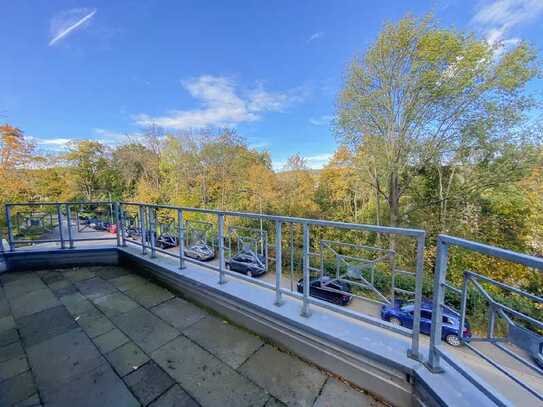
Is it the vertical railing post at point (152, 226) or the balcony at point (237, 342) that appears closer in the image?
the balcony at point (237, 342)

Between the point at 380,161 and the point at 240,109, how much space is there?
11760mm

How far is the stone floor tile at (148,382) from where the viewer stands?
4.25ft

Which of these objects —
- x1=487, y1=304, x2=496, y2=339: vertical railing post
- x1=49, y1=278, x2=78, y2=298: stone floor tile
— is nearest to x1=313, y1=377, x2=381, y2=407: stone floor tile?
x1=487, y1=304, x2=496, y2=339: vertical railing post

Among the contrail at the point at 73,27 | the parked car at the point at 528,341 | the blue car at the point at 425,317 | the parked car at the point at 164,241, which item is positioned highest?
the contrail at the point at 73,27

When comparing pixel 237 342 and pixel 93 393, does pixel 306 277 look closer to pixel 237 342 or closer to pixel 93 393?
pixel 237 342

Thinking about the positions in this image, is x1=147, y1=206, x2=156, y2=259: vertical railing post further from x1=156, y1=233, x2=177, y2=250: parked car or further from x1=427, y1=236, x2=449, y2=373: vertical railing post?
x1=427, y1=236, x2=449, y2=373: vertical railing post

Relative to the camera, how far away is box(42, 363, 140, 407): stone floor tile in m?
1.24

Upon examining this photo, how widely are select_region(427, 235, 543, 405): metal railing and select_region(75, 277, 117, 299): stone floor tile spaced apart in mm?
3152

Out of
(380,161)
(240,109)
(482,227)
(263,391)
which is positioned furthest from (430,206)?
(240,109)

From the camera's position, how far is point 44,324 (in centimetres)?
199

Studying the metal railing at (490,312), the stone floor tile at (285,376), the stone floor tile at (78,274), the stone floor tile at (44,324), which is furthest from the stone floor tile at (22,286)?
the metal railing at (490,312)

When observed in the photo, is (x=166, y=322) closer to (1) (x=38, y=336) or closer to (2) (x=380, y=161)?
(1) (x=38, y=336)

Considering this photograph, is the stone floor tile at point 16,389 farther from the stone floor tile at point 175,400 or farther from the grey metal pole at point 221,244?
the grey metal pole at point 221,244

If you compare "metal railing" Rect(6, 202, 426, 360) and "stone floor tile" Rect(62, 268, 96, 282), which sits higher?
"metal railing" Rect(6, 202, 426, 360)
